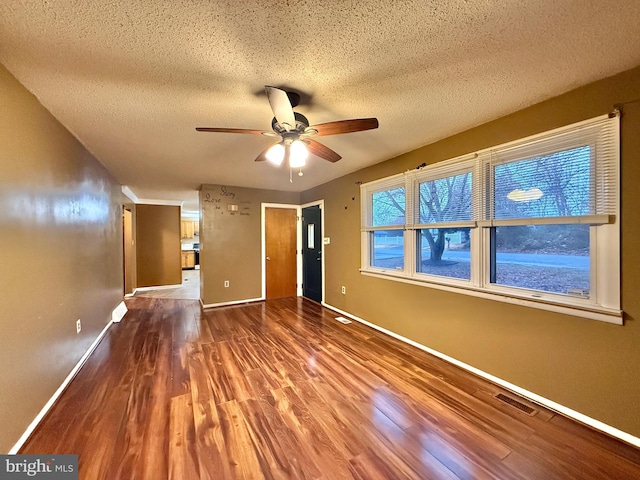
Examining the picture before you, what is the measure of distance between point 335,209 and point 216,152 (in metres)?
2.19

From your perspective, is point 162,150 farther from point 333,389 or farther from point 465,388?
point 465,388

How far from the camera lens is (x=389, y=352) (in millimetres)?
2910

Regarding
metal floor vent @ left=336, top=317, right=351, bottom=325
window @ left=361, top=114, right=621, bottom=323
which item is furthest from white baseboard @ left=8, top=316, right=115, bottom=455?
window @ left=361, top=114, right=621, bottom=323

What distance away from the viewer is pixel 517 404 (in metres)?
2.00

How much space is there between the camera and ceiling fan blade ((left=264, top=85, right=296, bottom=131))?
1.45 metres

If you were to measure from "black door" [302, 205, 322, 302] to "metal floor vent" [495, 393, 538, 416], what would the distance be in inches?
130

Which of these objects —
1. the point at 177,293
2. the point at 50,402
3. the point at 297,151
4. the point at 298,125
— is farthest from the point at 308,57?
the point at 177,293

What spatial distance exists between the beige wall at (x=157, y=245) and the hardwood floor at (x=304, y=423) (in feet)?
13.1

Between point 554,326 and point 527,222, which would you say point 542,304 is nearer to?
point 554,326

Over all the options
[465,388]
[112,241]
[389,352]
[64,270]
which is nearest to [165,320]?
[112,241]

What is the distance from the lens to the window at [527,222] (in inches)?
67.6

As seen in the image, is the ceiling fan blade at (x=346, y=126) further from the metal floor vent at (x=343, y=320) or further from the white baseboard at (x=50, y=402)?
the metal floor vent at (x=343, y=320)

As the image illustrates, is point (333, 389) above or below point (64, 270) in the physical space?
below

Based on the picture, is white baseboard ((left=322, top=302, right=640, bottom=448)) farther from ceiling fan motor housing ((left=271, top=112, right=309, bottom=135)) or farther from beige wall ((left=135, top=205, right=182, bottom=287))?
beige wall ((left=135, top=205, right=182, bottom=287))
